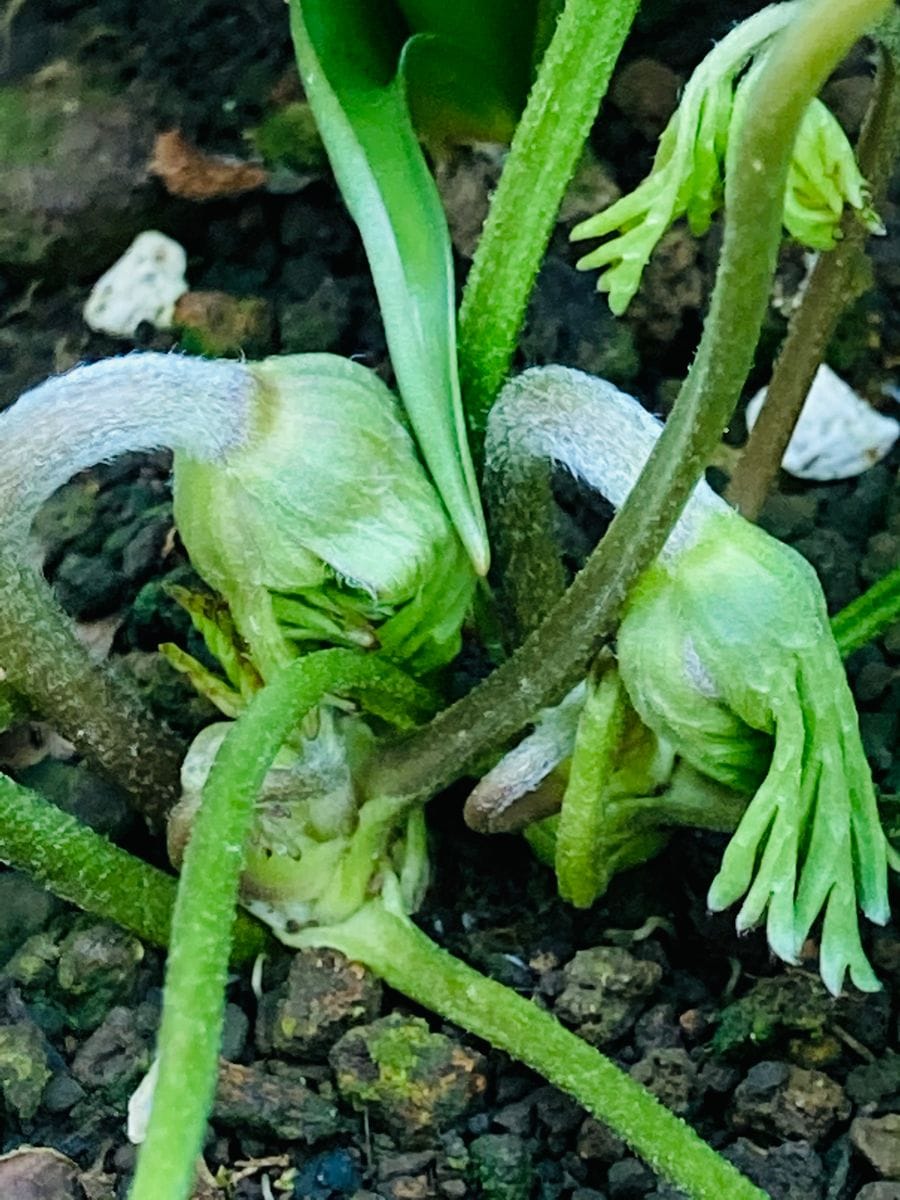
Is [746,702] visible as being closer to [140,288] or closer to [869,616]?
[869,616]

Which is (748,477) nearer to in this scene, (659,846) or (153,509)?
(659,846)

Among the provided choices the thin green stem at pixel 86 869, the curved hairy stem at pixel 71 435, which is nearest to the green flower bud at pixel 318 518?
the curved hairy stem at pixel 71 435

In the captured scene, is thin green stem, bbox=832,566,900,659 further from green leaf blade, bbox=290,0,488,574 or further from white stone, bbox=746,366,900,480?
white stone, bbox=746,366,900,480

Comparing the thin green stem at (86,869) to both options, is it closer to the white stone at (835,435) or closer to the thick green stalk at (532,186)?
the thick green stalk at (532,186)

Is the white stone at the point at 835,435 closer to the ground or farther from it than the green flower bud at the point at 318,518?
closer to the ground

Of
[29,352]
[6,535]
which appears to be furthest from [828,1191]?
[29,352]

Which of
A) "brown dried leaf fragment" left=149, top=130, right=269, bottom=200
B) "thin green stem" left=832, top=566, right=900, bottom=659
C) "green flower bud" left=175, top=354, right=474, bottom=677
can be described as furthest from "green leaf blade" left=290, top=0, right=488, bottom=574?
"brown dried leaf fragment" left=149, top=130, right=269, bottom=200
